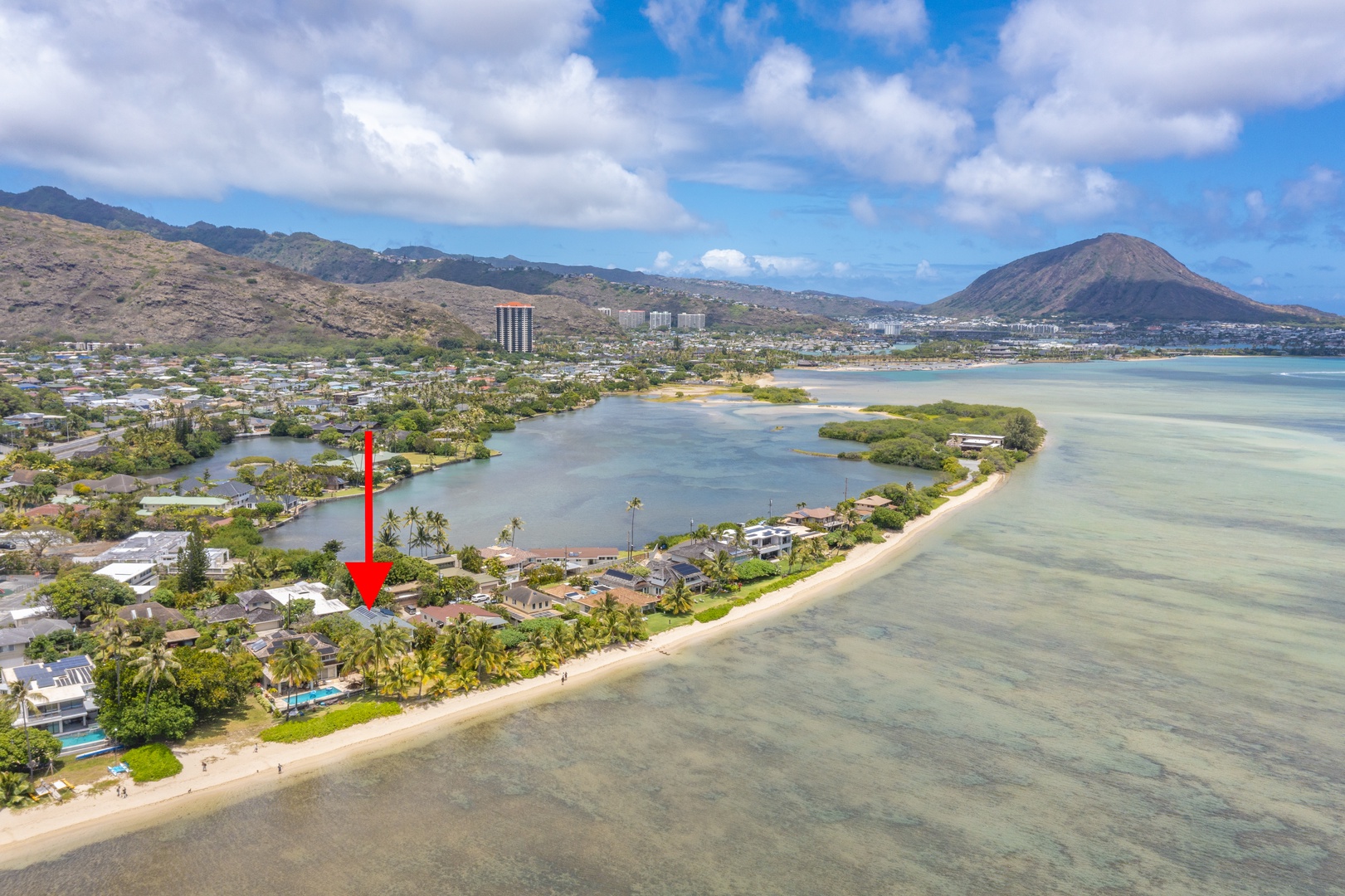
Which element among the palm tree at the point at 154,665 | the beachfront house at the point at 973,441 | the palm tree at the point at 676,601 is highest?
the beachfront house at the point at 973,441

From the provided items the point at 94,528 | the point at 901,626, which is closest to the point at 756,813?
the point at 901,626

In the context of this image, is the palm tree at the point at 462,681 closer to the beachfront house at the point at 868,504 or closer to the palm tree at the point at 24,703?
the palm tree at the point at 24,703

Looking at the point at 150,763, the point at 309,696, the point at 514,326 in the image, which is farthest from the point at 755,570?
the point at 514,326

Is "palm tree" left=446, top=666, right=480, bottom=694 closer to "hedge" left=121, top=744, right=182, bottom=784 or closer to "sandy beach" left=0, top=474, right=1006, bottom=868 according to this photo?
"sandy beach" left=0, top=474, right=1006, bottom=868

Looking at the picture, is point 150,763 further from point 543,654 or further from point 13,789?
point 543,654

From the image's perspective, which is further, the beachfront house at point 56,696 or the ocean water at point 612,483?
the ocean water at point 612,483

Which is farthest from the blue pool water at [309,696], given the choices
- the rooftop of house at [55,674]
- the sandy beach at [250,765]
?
the rooftop of house at [55,674]

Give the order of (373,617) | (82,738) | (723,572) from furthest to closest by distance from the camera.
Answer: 1. (723,572)
2. (373,617)
3. (82,738)

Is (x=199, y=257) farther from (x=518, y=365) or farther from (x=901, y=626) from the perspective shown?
→ (x=901, y=626)
